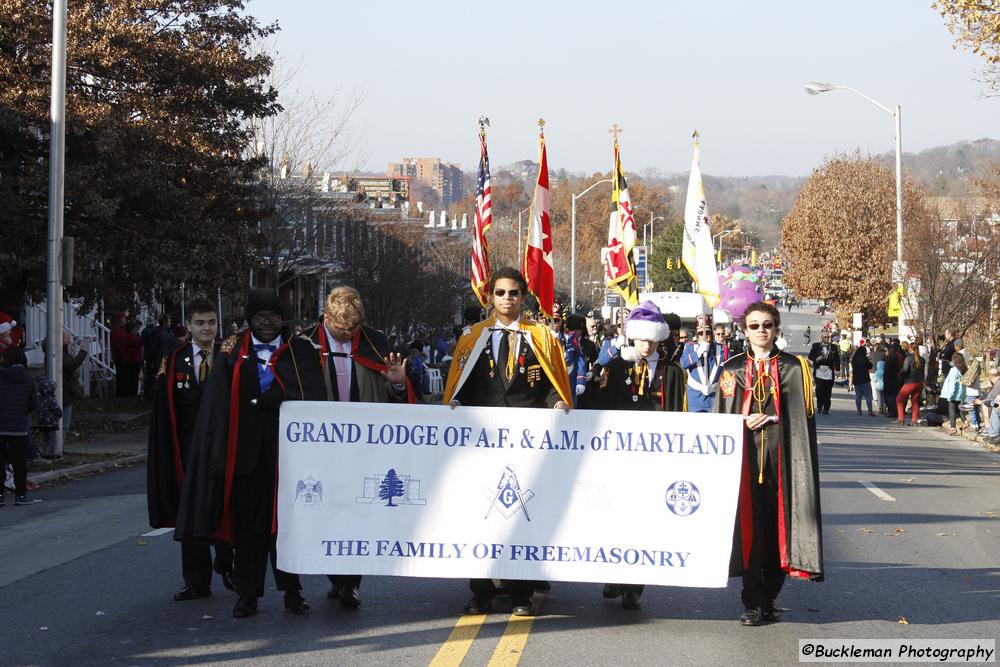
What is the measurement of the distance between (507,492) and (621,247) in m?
16.1

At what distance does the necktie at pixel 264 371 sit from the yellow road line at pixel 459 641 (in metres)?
1.74

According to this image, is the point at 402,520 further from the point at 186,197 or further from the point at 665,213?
the point at 665,213

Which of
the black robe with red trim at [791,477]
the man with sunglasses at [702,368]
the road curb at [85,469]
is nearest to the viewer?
the black robe with red trim at [791,477]

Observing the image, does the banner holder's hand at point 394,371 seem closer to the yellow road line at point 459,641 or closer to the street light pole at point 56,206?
the yellow road line at point 459,641

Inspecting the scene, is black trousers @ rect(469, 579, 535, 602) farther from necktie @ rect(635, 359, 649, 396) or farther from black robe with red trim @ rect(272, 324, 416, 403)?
necktie @ rect(635, 359, 649, 396)

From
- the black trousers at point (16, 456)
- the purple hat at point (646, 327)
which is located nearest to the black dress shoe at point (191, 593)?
the purple hat at point (646, 327)

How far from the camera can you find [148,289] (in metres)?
23.8

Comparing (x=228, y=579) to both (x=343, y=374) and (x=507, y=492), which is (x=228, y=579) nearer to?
(x=343, y=374)

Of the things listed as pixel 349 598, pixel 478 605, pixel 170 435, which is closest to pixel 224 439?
pixel 170 435

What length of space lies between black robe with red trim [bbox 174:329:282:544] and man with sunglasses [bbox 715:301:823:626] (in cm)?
267

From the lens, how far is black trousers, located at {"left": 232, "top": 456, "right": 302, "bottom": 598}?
7594mm

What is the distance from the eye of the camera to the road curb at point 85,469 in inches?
636

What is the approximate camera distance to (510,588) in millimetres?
7730

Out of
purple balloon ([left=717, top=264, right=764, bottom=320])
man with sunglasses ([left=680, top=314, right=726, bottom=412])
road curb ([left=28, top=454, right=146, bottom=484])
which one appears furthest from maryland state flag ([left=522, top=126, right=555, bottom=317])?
purple balloon ([left=717, top=264, right=764, bottom=320])
